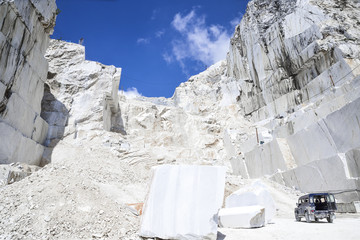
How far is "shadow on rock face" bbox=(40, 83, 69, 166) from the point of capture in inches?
782

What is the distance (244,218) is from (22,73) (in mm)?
14026

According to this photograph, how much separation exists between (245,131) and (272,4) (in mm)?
20042

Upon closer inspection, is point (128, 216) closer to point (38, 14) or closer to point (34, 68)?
point (34, 68)

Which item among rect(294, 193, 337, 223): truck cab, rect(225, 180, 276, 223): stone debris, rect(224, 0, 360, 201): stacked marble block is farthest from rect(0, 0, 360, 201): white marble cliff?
rect(225, 180, 276, 223): stone debris

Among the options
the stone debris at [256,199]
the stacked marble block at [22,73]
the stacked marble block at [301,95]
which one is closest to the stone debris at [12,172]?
the stacked marble block at [22,73]

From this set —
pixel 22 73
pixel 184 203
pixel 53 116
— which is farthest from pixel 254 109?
pixel 184 203

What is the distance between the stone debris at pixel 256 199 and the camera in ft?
29.1

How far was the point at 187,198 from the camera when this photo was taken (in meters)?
5.45

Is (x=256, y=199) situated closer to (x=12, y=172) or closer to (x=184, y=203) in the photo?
(x=184, y=203)

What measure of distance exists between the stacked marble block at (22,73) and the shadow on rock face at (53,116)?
9.06 feet

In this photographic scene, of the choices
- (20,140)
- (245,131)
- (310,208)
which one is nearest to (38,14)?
(20,140)

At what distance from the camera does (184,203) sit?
543cm

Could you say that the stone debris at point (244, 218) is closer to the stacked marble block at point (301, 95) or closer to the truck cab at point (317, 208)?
the truck cab at point (317, 208)

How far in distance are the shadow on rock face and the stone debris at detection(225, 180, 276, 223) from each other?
613 inches
